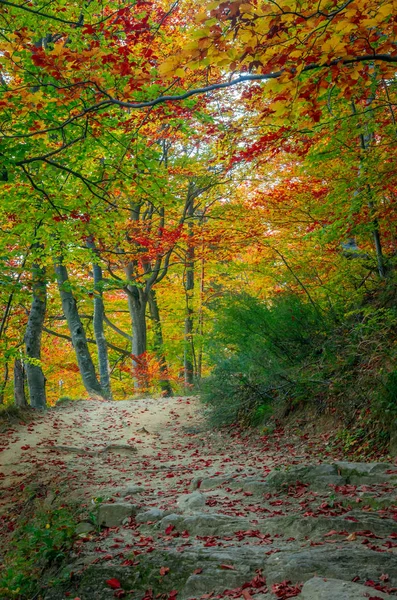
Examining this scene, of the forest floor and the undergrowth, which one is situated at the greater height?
the undergrowth

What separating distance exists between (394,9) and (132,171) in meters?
4.57

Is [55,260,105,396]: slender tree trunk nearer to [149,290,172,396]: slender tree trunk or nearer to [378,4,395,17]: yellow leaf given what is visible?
[149,290,172,396]: slender tree trunk

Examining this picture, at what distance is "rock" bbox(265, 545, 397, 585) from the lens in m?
2.62

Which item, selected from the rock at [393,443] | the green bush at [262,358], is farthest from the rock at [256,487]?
the green bush at [262,358]

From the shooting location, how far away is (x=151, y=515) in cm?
424

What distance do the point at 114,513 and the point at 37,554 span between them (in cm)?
76

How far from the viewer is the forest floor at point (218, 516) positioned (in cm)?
281

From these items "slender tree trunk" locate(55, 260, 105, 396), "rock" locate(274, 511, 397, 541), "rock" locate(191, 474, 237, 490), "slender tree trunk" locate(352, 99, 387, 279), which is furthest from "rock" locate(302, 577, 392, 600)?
"slender tree trunk" locate(55, 260, 105, 396)

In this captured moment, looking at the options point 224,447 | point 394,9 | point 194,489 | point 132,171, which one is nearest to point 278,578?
point 194,489

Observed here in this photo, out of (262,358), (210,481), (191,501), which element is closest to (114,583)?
(191,501)

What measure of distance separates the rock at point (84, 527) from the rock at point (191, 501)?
86 centimetres

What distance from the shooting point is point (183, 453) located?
7.71m

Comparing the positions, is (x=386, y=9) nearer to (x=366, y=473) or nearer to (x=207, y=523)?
(x=366, y=473)

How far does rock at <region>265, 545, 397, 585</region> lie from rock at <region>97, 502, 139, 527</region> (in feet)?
5.96
